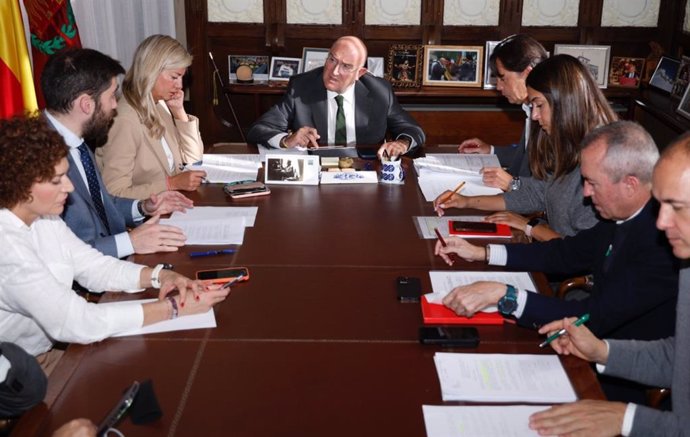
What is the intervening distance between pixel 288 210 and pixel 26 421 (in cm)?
154

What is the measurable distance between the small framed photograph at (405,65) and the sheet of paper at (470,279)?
149 inches

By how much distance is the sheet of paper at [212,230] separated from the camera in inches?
108

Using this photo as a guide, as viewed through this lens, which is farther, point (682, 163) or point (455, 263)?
point (455, 263)

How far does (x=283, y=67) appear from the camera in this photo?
241 inches

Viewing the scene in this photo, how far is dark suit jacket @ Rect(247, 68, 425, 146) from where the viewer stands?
167 inches

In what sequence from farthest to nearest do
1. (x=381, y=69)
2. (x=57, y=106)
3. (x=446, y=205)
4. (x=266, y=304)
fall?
(x=381, y=69) < (x=446, y=205) < (x=57, y=106) < (x=266, y=304)

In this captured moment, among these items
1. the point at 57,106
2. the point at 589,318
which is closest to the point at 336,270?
the point at 589,318

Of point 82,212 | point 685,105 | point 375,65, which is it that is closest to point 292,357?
point 82,212

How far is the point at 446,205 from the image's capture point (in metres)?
3.12

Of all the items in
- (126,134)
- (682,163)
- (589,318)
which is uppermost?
(682,163)

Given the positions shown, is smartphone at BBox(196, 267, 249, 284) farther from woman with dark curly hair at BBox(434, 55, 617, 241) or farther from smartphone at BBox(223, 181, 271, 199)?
woman with dark curly hair at BBox(434, 55, 617, 241)

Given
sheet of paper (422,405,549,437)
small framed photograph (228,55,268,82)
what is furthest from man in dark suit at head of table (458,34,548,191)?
small framed photograph (228,55,268,82)

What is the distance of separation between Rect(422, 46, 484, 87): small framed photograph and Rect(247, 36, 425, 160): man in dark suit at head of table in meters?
1.81

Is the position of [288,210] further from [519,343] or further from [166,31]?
[166,31]
